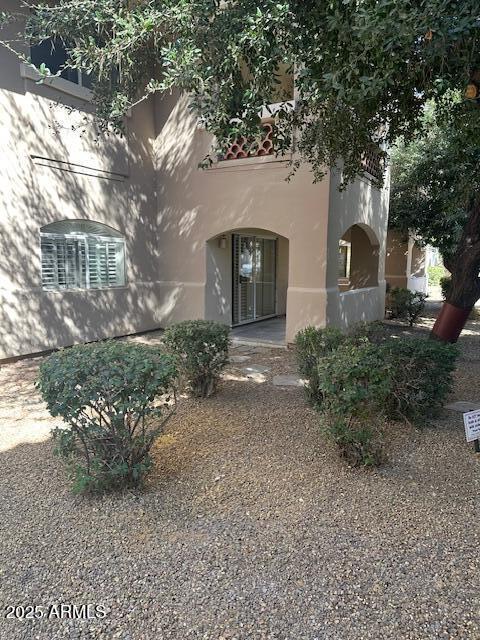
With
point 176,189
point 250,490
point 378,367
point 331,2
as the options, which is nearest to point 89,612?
point 250,490

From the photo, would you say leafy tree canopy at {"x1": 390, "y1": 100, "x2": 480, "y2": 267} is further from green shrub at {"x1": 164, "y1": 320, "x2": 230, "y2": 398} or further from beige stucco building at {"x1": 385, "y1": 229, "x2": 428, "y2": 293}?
green shrub at {"x1": 164, "y1": 320, "x2": 230, "y2": 398}

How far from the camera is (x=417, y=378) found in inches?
183

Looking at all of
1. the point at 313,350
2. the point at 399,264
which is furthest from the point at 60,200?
the point at 399,264

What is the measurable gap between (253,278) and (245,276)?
0.42 m

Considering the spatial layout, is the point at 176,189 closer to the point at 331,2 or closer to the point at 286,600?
the point at 331,2

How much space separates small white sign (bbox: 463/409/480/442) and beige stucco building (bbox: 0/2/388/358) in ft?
16.4

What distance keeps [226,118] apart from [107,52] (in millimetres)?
1324

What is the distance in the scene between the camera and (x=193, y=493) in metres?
3.48

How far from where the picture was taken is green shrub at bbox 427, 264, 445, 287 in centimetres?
2748

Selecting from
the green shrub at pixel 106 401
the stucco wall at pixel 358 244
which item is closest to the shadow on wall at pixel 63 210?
the stucco wall at pixel 358 244

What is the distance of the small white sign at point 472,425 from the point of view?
3863mm

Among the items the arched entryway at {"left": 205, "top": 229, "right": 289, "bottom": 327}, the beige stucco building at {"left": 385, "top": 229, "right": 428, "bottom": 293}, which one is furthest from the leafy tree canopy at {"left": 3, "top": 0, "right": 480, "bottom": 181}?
the beige stucco building at {"left": 385, "top": 229, "right": 428, "bottom": 293}

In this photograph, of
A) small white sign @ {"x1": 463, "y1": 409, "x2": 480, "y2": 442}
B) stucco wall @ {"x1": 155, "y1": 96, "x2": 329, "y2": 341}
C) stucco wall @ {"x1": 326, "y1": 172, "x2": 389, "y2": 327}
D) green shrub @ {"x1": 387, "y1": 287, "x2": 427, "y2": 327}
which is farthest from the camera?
green shrub @ {"x1": 387, "y1": 287, "x2": 427, "y2": 327}

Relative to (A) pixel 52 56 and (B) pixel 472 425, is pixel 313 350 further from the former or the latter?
(A) pixel 52 56
